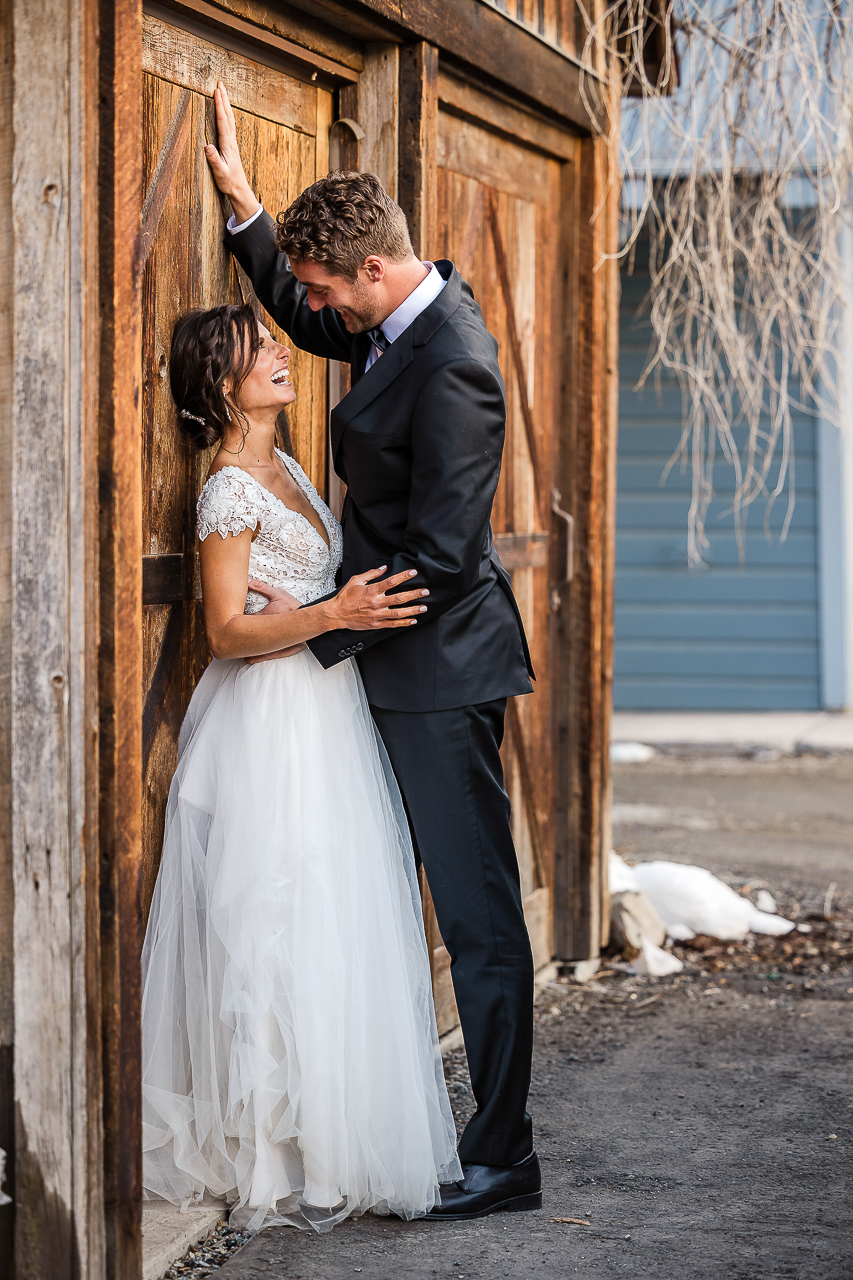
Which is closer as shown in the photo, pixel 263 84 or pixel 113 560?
pixel 113 560

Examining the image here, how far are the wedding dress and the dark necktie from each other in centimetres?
41

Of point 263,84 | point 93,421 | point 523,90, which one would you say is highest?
point 523,90

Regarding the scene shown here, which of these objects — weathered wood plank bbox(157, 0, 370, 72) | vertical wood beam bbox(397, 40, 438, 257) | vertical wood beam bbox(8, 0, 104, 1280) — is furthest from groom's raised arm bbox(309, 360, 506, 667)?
weathered wood plank bbox(157, 0, 370, 72)

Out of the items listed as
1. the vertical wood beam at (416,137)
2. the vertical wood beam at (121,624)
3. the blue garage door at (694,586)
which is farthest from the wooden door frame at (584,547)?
the blue garage door at (694,586)

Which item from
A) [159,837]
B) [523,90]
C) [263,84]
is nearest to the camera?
[159,837]

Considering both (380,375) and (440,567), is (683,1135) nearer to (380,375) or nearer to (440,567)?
(440,567)

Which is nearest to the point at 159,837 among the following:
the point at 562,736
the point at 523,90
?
the point at 562,736

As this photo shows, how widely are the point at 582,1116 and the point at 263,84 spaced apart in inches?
103

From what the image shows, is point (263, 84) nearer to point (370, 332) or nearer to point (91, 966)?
point (370, 332)

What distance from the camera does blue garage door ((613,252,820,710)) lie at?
9289 mm

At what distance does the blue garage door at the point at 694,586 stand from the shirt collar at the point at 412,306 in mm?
6727

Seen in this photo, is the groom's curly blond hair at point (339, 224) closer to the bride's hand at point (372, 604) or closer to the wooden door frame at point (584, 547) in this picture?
the bride's hand at point (372, 604)

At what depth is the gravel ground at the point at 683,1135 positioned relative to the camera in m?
2.59

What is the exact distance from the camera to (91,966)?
7.07 feet
